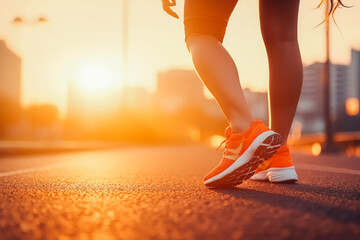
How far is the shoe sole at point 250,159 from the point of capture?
5.12ft

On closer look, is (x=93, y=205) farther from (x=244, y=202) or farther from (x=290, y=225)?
(x=290, y=225)

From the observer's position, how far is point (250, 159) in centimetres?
157

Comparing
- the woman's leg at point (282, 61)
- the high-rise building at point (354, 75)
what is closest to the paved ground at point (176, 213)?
the woman's leg at point (282, 61)

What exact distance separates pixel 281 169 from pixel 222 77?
1.75 feet

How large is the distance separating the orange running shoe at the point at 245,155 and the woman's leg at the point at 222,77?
75 millimetres

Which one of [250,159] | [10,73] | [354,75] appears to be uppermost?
[354,75]

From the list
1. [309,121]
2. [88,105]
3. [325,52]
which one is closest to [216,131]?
[88,105]

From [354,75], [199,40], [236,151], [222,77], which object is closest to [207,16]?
[199,40]

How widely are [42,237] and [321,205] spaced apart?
31.9 inches

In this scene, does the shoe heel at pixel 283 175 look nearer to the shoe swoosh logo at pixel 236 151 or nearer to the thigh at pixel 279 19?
the shoe swoosh logo at pixel 236 151

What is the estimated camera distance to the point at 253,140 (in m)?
1.58

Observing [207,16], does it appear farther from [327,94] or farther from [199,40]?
[327,94]

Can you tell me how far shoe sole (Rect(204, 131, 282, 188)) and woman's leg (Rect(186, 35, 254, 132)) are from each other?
0.43 feet

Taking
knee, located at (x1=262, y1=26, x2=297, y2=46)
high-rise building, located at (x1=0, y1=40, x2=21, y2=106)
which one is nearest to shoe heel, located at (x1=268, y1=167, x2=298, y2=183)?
knee, located at (x1=262, y1=26, x2=297, y2=46)
